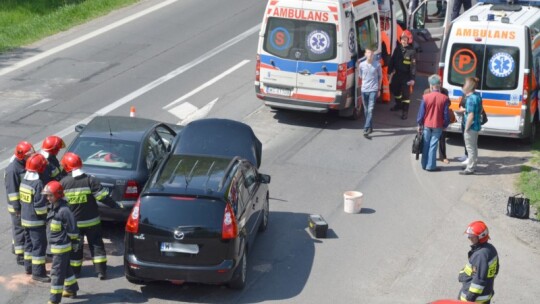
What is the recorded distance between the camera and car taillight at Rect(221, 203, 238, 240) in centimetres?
1254

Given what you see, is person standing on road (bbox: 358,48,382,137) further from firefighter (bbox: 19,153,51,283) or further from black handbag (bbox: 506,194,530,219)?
firefighter (bbox: 19,153,51,283)

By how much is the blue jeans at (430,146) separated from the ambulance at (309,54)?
2468mm

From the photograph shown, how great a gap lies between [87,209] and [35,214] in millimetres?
659

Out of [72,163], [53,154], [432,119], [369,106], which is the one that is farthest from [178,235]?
[369,106]

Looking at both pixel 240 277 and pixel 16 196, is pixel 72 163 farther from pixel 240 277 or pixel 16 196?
pixel 240 277

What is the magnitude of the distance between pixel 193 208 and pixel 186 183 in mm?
543

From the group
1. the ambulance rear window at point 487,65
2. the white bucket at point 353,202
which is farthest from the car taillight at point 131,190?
the ambulance rear window at point 487,65

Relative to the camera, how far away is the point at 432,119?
18078 millimetres

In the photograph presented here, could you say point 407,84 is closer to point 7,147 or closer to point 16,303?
point 7,147

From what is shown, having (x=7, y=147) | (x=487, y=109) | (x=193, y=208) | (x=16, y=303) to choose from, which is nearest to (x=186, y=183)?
(x=193, y=208)

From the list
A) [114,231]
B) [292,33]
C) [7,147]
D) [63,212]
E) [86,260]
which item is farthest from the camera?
[292,33]

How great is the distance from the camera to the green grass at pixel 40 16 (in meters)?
26.4

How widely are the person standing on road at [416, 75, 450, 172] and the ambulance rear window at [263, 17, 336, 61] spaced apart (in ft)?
8.38

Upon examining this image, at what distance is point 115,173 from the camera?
14320 mm
